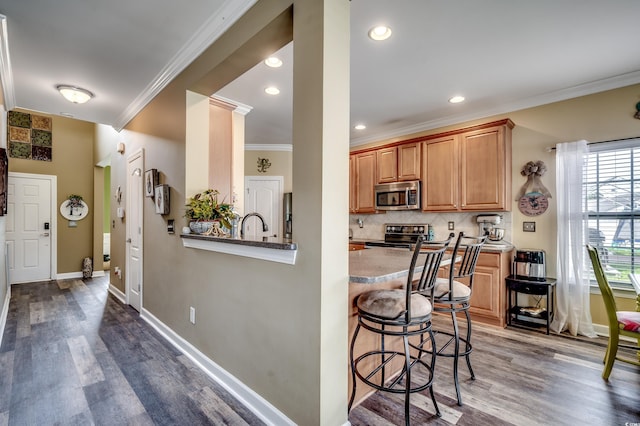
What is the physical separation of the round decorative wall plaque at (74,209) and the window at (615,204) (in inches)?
332

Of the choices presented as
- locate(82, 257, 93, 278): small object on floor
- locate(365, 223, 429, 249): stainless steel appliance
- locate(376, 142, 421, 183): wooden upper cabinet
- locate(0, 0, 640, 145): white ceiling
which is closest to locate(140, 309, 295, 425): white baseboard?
locate(0, 0, 640, 145): white ceiling

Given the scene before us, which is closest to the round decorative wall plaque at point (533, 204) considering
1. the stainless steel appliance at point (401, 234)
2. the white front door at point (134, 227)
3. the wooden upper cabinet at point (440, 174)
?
the wooden upper cabinet at point (440, 174)

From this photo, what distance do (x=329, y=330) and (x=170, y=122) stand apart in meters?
2.59

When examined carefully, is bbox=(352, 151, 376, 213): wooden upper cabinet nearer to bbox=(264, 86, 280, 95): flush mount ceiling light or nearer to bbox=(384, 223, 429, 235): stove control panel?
bbox=(384, 223, 429, 235): stove control panel

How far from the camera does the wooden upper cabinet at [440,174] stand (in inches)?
154

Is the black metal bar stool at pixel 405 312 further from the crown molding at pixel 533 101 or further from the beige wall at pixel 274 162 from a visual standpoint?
the beige wall at pixel 274 162

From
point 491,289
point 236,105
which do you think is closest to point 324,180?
point 236,105

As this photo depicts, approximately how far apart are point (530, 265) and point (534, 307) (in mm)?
516

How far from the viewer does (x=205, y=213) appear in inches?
99.7

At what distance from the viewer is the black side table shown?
314 centimetres

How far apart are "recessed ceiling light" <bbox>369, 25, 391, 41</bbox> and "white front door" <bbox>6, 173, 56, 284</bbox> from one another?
677cm

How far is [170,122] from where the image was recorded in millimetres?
2912

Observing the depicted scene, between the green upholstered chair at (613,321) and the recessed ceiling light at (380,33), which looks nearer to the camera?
the green upholstered chair at (613,321)

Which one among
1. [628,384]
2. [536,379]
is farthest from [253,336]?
[628,384]
